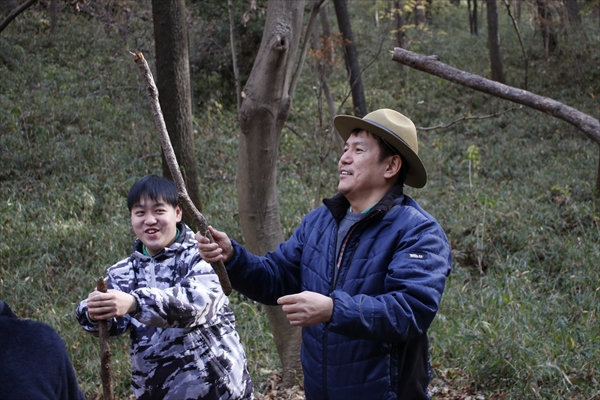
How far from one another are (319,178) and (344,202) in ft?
16.3

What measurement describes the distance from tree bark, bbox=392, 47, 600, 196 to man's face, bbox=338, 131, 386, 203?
565 mm

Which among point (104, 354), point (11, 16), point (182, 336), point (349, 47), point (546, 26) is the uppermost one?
point (546, 26)

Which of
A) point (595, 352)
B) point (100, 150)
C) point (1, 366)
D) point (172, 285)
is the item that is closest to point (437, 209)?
point (595, 352)

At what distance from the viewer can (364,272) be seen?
2424 mm

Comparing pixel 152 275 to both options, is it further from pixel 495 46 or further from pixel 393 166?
pixel 495 46

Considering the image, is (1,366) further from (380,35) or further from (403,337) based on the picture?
(380,35)

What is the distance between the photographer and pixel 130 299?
245 centimetres

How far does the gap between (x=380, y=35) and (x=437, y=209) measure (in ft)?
48.5

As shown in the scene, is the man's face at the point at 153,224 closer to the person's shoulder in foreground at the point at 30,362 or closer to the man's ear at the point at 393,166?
the man's ear at the point at 393,166

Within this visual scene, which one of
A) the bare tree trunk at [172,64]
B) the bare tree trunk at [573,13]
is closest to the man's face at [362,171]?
the bare tree trunk at [172,64]

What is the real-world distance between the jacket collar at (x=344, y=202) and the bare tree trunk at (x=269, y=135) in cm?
189

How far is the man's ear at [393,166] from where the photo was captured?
8.74 ft

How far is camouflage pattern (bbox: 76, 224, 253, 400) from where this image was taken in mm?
2764

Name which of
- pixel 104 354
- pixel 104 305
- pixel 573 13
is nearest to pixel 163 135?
pixel 104 305
